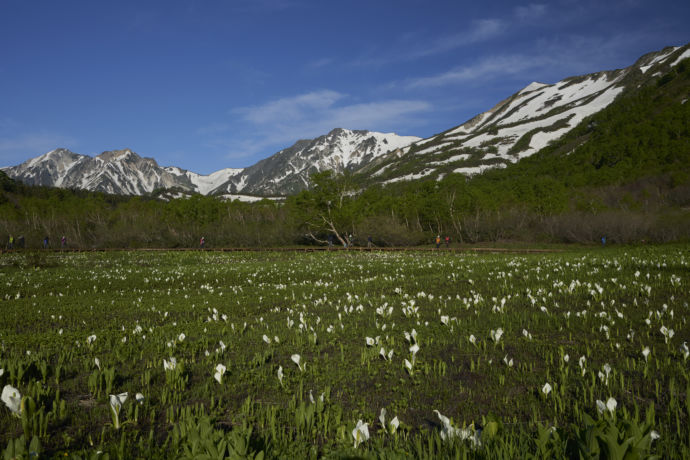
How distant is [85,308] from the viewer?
10633 millimetres

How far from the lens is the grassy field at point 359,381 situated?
2.95 meters

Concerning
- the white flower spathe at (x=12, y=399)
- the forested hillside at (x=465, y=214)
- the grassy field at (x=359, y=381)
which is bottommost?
the grassy field at (x=359, y=381)

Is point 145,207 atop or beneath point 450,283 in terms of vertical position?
atop

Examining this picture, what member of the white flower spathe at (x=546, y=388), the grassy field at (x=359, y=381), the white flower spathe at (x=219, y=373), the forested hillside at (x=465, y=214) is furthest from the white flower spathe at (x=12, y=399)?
the forested hillside at (x=465, y=214)

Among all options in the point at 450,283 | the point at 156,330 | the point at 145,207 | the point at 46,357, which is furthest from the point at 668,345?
the point at 145,207

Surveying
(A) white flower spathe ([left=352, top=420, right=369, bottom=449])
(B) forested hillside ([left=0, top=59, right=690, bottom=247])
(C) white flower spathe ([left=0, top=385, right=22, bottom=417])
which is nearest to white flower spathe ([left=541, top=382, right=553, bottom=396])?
(A) white flower spathe ([left=352, top=420, right=369, bottom=449])

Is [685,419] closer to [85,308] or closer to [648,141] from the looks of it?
[85,308]

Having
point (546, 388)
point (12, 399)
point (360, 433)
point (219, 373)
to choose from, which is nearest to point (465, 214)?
point (546, 388)

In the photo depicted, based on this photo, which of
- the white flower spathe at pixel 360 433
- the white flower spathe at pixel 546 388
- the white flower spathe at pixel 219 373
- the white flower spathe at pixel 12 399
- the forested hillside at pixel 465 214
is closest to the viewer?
the white flower spathe at pixel 360 433

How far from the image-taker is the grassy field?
9.69 feet

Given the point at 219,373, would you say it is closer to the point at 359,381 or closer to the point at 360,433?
the point at 359,381

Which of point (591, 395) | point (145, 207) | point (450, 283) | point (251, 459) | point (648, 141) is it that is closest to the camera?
point (251, 459)

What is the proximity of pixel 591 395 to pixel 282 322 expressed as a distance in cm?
602

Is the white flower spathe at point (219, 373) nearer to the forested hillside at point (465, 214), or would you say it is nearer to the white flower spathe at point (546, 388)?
the white flower spathe at point (546, 388)
